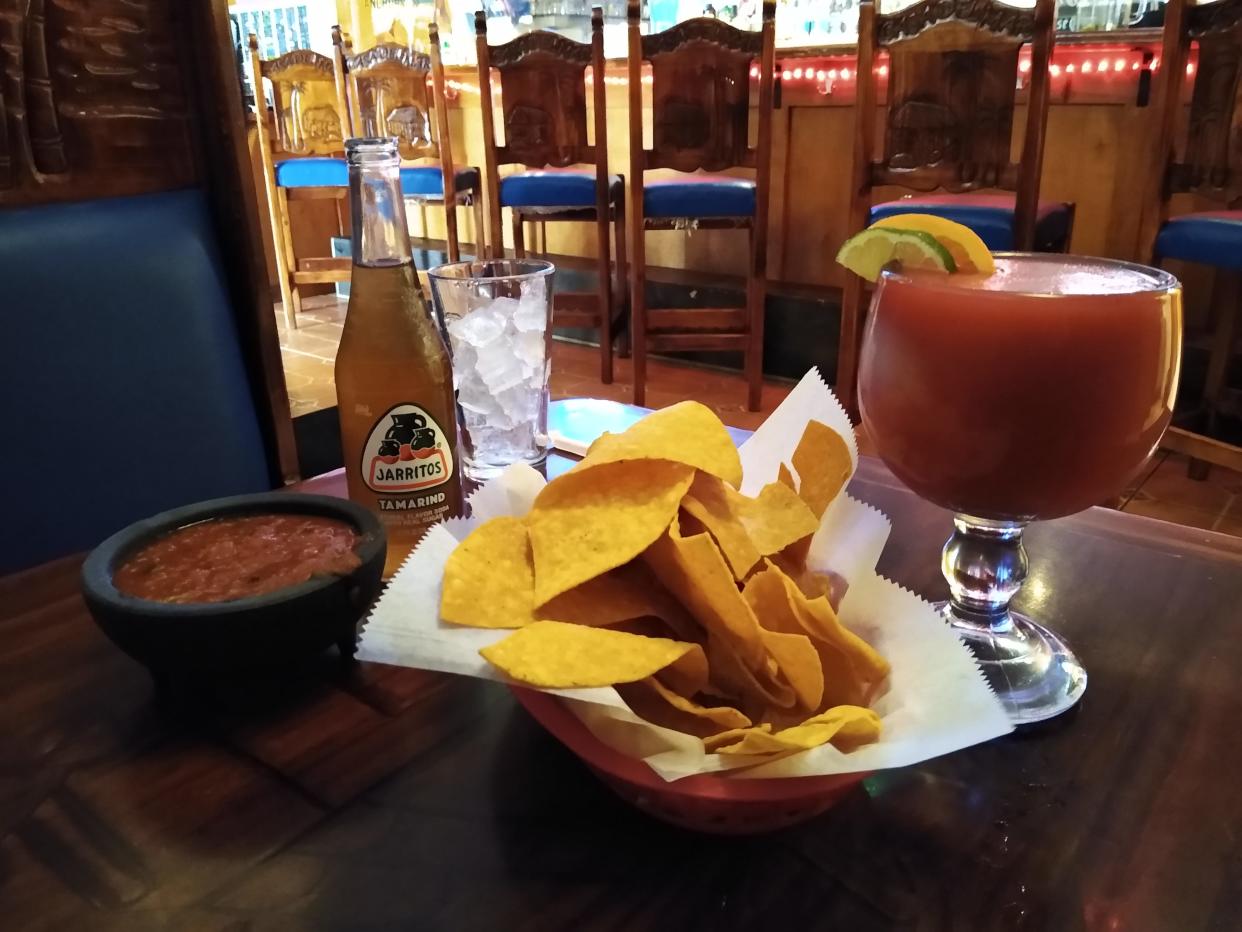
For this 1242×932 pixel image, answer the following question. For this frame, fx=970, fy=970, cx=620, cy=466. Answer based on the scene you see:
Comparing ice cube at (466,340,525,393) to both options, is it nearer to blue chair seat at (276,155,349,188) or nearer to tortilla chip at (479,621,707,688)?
tortilla chip at (479,621,707,688)

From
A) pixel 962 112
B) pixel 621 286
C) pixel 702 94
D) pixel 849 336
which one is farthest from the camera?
pixel 621 286

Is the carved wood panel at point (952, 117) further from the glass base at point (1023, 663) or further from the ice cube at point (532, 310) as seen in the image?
the glass base at point (1023, 663)

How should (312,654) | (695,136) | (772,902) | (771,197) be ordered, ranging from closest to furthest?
(772,902) < (312,654) < (695,136) < (771,197)

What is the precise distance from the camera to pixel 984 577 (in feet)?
1.93

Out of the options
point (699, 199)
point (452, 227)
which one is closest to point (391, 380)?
point (699, 199)

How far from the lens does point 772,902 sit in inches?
14.8

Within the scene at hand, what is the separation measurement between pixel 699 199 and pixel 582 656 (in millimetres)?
2469

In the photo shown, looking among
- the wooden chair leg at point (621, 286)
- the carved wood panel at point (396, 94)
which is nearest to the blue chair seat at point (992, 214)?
the wooden chair leg at point (621, 286)

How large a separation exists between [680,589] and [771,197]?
3.00 m

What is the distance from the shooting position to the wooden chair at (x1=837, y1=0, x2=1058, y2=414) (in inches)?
79.6

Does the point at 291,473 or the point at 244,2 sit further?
the point at 244,2

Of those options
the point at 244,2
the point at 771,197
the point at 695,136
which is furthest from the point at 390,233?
the point at 244,2

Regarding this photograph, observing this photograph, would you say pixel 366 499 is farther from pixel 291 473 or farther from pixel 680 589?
pixel 291 473

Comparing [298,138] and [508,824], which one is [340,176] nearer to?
[298,138]
